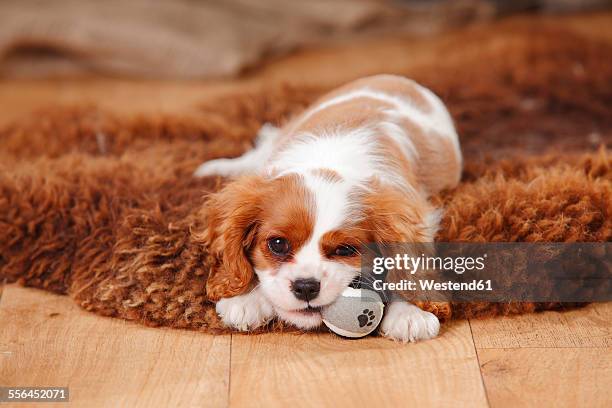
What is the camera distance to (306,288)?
2.70m

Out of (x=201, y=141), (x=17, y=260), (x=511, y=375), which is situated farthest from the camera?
(x=201, y=141)

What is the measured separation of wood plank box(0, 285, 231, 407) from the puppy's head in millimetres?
216

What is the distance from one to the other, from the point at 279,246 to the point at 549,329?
883 millimetres

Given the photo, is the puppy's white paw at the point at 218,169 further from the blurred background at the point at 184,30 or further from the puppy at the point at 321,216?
the blurred background at the point at 184,30

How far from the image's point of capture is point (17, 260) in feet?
10.6

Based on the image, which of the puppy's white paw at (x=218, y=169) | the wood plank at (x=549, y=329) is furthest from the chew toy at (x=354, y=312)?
the puppy's white paw at (x=218, y=169)

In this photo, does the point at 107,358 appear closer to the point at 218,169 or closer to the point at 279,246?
the point at 279,246

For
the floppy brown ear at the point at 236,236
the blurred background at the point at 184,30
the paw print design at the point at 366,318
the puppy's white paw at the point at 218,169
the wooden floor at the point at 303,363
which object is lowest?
the blurred background at the point at 184,30

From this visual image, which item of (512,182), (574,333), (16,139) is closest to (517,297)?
(574,333)

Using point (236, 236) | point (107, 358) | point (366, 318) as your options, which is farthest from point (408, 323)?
point (107, 358)

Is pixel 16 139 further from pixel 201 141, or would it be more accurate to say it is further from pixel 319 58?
pixel 319 58

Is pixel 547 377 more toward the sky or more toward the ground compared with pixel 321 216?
more toward the ground

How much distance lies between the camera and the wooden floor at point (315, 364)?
8.63ft

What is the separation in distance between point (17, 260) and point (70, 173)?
1.40 feet
